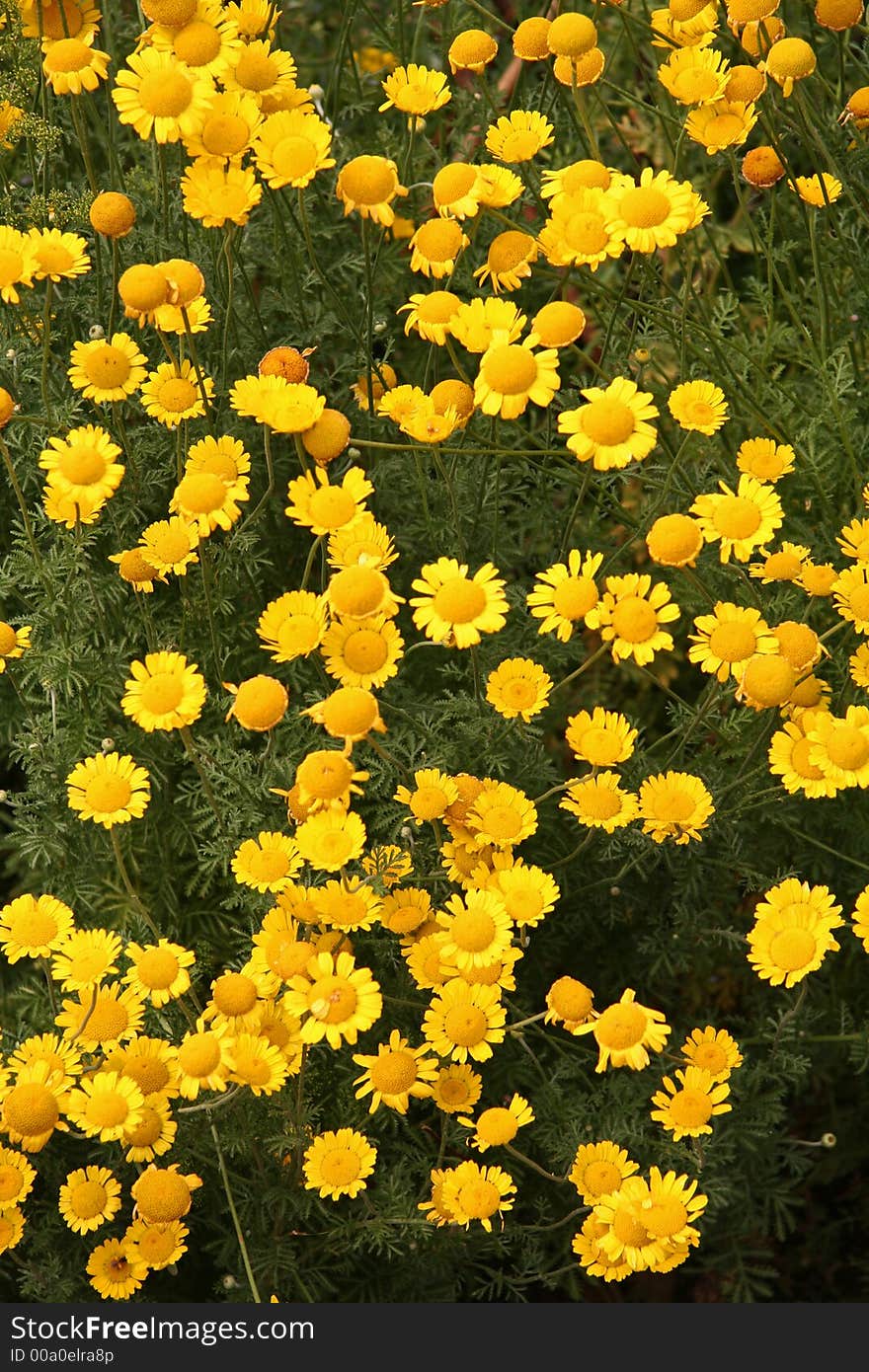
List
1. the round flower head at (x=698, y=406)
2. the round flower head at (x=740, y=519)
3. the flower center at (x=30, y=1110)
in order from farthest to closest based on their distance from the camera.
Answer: the round flower head at (x=698, y=406) → the round flower head at (x=740, y=519) → the flower center at (x=30, y=1110)

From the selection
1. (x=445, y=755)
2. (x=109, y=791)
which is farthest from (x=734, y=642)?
(x=109, y=791)

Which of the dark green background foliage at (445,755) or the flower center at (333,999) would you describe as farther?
the dark green background foliage at (445,755)

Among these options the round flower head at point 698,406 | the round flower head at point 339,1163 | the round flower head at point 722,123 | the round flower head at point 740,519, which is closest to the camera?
the round flower head at point 339,1163

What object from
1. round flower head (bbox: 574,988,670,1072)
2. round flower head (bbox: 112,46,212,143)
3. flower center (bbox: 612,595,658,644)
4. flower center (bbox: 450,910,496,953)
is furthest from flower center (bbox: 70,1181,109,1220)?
round flower head (bbox: 112,46,212,143)

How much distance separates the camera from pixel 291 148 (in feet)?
7.86

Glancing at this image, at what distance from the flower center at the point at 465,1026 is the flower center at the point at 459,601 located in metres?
0.55

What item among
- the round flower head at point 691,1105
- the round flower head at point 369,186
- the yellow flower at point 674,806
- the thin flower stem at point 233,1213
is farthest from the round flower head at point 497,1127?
the round flower head at point 369,186

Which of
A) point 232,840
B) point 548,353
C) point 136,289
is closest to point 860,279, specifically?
point 548,353

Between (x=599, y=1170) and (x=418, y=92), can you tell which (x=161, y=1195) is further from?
(x=418, y=92)

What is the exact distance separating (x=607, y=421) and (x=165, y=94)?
2.72ft

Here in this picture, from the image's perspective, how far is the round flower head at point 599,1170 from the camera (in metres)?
2.23

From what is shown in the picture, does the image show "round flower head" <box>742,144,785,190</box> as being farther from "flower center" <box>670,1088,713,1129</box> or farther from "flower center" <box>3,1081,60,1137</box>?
"flower center" <box>3,1081,60,1137</box>

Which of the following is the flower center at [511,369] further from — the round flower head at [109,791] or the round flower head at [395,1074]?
the round flower head at [395,1074]

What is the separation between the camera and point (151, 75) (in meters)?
2.35
